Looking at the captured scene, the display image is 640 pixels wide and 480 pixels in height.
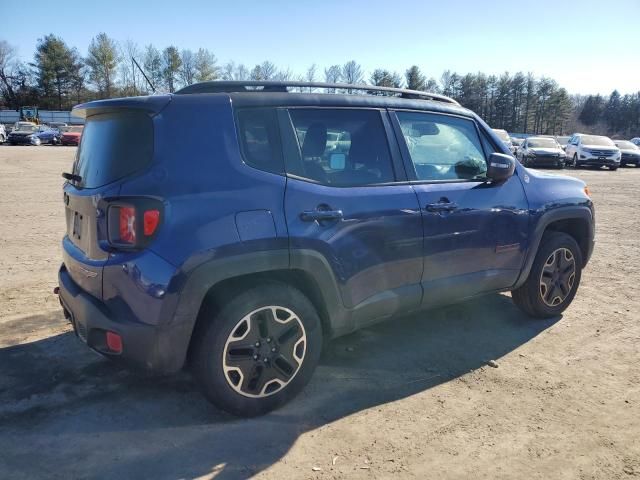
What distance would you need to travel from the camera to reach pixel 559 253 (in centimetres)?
468

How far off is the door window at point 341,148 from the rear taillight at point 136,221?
2.75 feet

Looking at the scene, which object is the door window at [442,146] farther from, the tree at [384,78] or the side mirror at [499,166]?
the tree at [384,78]

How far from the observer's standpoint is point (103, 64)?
269 ft

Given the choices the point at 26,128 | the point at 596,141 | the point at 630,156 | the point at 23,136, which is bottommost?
the point at 630,156

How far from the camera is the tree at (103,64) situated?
82000 mm

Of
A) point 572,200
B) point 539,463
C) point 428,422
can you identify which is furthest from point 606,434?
point 572,200

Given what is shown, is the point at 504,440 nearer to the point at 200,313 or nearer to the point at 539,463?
the point at 539,463

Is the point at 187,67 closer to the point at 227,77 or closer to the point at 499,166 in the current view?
the point at 227,77

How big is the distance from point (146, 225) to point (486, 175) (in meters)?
2.68

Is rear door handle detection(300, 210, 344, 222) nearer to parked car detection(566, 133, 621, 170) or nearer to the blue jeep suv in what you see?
the blue jeep suv

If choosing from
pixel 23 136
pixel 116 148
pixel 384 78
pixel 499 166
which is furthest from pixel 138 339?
pixel 384 78

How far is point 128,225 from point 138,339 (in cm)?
59

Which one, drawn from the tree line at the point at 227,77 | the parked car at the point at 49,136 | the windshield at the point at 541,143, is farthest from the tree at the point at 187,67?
the windshield at the point at 541,143

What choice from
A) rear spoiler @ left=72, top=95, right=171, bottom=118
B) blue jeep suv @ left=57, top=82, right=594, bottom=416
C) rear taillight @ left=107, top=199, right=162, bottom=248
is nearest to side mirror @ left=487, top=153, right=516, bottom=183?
blue jeep suv @ left=57, top=82, right=594, bottom=416
